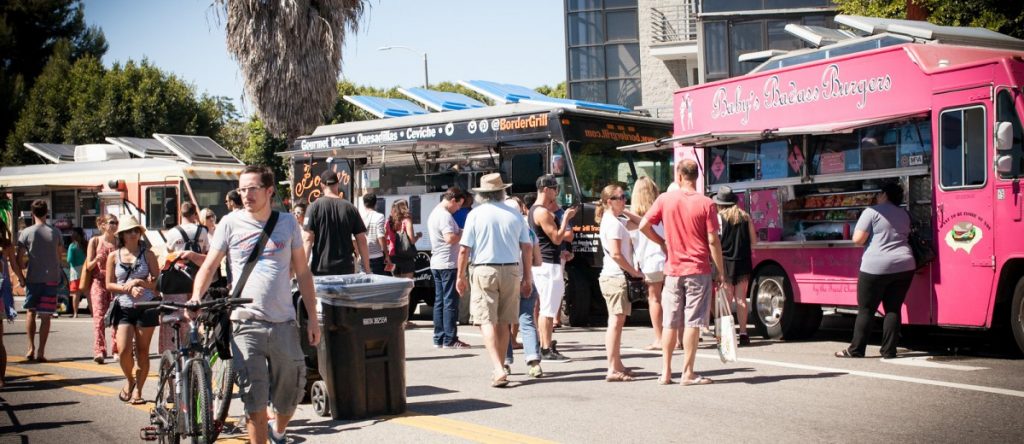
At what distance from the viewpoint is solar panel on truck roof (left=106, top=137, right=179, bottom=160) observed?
2539 cm

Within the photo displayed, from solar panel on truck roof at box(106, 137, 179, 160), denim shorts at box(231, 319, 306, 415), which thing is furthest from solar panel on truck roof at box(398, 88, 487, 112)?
denim shorts at box(231, 319, 306, 415)

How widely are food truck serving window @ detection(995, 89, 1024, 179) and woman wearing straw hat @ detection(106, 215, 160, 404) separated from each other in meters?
7.97

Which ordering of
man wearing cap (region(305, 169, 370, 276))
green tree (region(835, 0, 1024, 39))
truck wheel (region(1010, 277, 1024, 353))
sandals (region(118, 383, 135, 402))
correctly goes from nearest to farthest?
sandals (region(118, 383, 135, 402)) < truck wheel (region(1010, 277, 1024, 353)) < man wearing cap (region(305, 169, 370, 276)) < green tree (region(835, 0, 1024, 39))

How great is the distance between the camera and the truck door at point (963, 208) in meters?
10.7

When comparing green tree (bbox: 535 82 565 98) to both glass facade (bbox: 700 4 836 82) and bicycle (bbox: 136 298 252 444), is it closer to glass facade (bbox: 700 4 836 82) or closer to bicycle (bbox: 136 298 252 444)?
glass facade (bbox: 700 4 836 82)

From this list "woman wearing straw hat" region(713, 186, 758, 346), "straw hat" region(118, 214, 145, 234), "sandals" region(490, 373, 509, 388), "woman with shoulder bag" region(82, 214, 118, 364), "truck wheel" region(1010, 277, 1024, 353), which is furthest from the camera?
"woman wearing straw hat" region(713, 186, 758, 346)

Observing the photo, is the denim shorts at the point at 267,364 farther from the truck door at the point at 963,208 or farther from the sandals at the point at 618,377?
the truck door at the point at 963,208

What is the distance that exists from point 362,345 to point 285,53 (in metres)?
20.6

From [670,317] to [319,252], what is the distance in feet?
12.3

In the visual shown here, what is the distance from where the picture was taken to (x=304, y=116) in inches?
1102

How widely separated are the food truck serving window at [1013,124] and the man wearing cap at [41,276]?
10798mm

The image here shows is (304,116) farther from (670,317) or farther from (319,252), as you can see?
(670,317)

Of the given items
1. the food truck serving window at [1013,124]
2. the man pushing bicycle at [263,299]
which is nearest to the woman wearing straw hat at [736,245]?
the food truck serving window at [1013,124]

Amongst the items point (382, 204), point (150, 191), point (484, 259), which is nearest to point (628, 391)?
point (484, 259)
